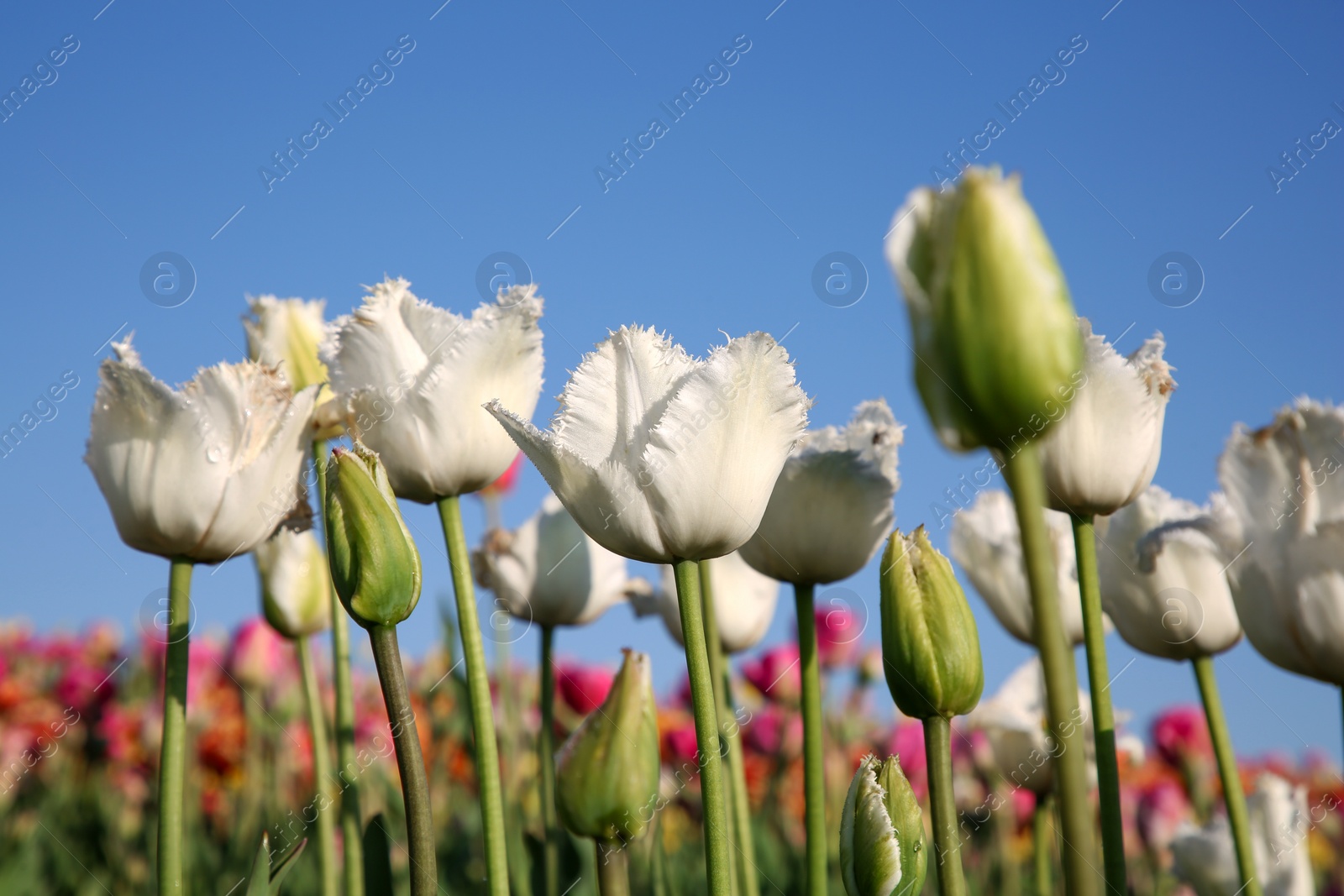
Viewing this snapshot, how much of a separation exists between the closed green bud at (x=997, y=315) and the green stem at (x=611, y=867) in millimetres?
586

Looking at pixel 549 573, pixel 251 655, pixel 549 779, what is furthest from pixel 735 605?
A: pixel 251 655

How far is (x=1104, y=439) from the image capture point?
3.20 ft

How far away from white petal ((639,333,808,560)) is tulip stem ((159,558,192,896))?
1.64 ft

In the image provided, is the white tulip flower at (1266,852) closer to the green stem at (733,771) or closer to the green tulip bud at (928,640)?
the green stem at (733,771)

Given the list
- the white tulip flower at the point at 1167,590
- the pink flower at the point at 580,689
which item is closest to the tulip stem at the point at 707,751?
the white tulip flower at the point at 1167,590

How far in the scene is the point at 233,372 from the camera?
1.00 metres

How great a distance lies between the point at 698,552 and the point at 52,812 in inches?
88.4

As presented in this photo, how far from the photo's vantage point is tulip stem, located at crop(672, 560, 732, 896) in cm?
72

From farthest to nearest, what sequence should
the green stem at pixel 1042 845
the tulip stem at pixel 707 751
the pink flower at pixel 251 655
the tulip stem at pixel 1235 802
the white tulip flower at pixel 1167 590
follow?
the pink flower at pixel 251 655, the green stem at pixel 1042 845, the white tulip flower at pixel 1167 590, the tulip stem at pixel 1235 802, the tulip stem at pixel 707 751

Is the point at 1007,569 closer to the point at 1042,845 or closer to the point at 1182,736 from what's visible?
the point at 1042,845

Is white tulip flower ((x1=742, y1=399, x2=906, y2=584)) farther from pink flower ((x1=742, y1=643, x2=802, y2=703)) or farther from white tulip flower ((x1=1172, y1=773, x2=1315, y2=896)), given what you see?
pink flower ((x1=742, y1=643, x2=802, y2=703))

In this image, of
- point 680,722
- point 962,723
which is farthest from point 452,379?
point 680,722

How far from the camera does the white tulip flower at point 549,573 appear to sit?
5.32 ft

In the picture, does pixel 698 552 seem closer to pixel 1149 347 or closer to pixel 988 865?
pixel 1149 347
